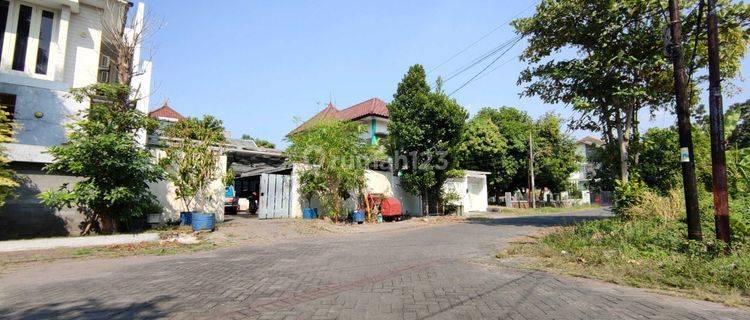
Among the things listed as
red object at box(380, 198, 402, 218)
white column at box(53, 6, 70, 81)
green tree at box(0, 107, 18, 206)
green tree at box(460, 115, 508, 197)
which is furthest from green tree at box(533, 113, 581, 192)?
green tree at box(0, 107, 18, 206)

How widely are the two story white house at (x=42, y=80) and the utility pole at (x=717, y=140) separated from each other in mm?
15684

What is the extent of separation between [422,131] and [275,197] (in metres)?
7.50

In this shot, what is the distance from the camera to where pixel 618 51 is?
12969 mm

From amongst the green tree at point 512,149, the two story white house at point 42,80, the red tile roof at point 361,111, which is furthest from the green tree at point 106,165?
the green tree at point 512,149

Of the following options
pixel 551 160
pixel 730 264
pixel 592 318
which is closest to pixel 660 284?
pixel 730 264

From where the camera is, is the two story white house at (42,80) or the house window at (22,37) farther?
the house window at (22,37)

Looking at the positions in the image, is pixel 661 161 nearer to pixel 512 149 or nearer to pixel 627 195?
pixel 627 195

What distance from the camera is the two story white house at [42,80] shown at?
12.1 meters

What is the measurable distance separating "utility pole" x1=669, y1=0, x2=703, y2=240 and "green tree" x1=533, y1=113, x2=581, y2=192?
88.6 feet

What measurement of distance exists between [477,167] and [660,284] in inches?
1061

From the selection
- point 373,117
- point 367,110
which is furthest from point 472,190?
point 367,110

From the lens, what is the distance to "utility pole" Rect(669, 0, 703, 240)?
26.7ft

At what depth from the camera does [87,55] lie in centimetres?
1491

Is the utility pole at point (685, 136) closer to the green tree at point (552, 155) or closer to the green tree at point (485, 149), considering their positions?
the green tree at point (485, 149)
